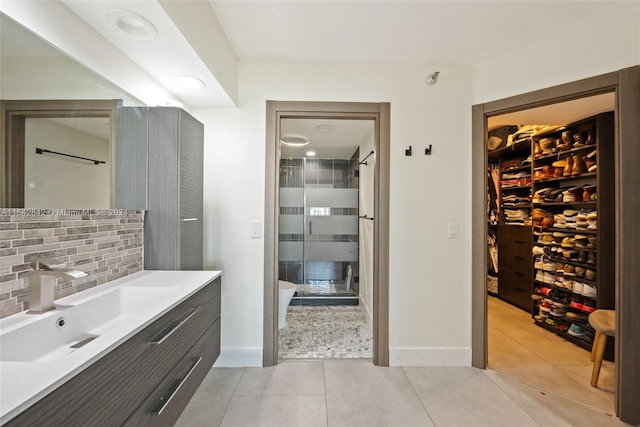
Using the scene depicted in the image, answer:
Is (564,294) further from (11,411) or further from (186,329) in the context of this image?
(11,411)

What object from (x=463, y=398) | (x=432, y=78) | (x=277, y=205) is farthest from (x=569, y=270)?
(x=277, y=205)

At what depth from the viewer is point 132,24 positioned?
1.24 metres

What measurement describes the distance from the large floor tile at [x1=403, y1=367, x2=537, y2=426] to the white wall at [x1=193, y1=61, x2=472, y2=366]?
0.12 metres

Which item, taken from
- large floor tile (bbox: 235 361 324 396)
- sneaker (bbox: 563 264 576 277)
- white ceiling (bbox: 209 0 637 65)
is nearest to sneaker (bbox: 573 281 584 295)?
sneaker (bbox: 563 264 576 277)

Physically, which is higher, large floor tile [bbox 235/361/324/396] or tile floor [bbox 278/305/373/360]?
large floor tile [bbox 235/361/324/396]

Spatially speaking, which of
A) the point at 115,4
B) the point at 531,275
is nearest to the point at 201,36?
the point at 115,4

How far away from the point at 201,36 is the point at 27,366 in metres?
1.55

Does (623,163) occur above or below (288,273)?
above

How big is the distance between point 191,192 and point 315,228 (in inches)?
95.6

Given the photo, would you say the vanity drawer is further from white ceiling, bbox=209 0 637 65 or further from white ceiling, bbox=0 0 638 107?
white ceiling, bbox=209 0 637 65

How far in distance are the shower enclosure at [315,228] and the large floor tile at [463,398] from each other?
2.05 m

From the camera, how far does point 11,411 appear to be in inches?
19.8

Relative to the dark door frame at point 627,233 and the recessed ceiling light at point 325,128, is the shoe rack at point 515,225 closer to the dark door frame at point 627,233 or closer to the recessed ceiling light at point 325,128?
the dark door frame at point 627,233

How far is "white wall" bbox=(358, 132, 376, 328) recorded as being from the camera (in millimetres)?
3066
